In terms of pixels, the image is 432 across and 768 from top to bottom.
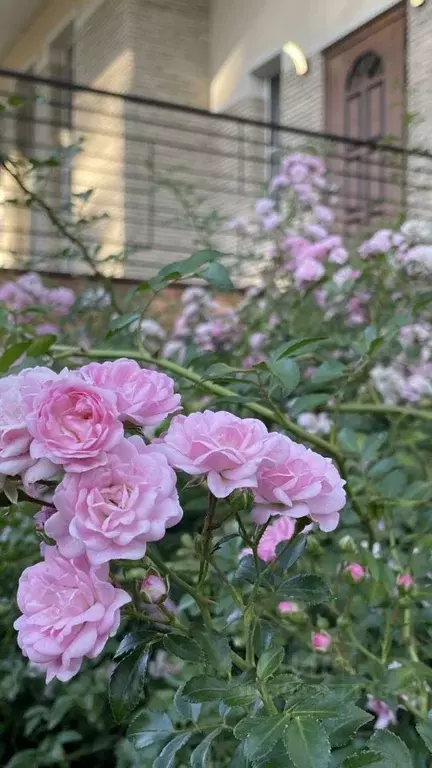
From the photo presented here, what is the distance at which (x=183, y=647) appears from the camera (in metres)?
0.49

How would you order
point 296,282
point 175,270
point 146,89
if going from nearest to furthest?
point 175,270 → point 296,282 → point 146,89

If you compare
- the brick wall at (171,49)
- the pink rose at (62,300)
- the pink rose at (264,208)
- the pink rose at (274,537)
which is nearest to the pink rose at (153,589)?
the pink rose at (274,537)

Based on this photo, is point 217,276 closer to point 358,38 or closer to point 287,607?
point 287,607

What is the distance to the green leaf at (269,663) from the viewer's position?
48 centimetres

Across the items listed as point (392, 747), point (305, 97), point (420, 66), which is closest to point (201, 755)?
point (392, 747)

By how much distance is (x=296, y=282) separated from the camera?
2057mm

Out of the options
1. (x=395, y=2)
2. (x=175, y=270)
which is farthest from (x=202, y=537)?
(x=395, y=2)

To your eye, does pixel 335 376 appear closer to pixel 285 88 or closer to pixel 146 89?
pixel 285 88

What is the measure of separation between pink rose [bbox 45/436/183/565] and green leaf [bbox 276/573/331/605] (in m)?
0.15

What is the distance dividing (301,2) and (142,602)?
6.87 m

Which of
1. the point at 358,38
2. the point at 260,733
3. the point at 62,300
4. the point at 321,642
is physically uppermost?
the point at 358,38

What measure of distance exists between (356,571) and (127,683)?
14.3 inches

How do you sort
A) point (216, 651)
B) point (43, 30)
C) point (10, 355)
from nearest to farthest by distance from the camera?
point (216, 651), point (10, 355), point (43, 30)

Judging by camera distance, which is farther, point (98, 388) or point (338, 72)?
point (338, 72)
